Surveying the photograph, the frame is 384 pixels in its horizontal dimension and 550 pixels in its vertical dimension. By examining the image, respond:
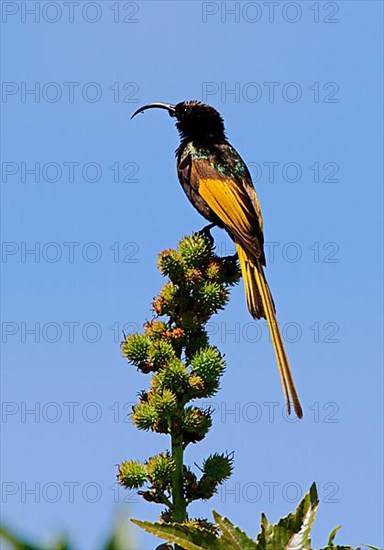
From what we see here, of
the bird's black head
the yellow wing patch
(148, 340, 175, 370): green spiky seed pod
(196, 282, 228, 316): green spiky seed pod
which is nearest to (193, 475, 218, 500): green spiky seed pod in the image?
(148, 340, 175, 370): green spiky seed pod

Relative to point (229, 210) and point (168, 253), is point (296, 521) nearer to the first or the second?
point (168, 253)

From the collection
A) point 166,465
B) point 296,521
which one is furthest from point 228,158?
point 296,521

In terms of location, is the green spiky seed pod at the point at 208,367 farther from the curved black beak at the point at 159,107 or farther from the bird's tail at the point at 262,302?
the curved black beak at the point at 159,107

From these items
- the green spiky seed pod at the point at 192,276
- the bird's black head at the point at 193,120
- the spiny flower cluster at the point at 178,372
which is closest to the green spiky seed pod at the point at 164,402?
the spiny flower cluster at the point at 178,372

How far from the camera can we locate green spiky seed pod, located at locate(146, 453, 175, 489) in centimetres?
233

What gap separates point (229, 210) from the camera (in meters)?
6.08

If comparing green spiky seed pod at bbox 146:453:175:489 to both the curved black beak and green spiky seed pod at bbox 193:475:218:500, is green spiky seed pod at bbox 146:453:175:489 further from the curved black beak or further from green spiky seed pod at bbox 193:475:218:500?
the curved black beak

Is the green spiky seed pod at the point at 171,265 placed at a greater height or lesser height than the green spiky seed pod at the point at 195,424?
greater

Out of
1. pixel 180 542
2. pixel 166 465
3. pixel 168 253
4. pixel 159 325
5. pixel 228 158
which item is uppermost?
pixel 228 158

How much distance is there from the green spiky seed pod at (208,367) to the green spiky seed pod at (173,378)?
0.28ft

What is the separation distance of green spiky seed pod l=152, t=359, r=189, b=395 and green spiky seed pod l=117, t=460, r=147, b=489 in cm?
25

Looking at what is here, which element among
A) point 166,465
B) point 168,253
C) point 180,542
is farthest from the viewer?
point 168,253

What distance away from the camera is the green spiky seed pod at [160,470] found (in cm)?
233

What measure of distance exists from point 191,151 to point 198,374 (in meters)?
4.49
